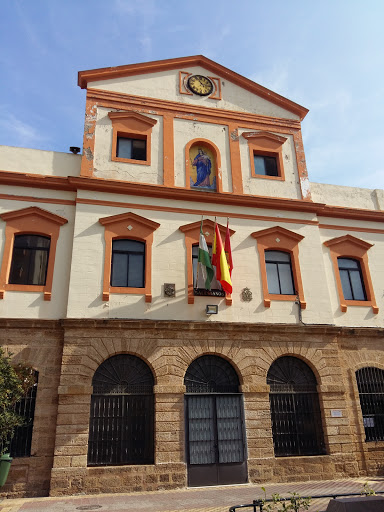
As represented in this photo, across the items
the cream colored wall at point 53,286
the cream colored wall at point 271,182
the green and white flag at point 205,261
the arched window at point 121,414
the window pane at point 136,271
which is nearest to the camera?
Answer: the arched window at point 121,414

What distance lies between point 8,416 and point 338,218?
1351 centimetres

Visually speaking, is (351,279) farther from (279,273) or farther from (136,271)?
(136,271)

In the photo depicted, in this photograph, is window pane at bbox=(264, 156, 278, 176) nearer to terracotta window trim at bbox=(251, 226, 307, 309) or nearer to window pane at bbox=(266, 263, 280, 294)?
terracotta window trim at bbox=(251, 226, 307, 309)

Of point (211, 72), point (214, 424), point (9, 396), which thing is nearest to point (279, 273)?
point (214, 424)

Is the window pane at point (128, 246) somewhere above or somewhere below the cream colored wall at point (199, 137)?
below

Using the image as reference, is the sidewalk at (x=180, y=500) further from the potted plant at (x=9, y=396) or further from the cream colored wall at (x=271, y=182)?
the cream colored wall at (x=271, y=182)

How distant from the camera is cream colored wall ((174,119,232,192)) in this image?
15.7 m

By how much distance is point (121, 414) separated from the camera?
1203 cm

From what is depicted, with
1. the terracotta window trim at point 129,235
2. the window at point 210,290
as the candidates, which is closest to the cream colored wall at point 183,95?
the terracotta window trim at point 129,235

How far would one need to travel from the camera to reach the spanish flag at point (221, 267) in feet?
43.2

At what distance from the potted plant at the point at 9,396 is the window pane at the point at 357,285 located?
11.7 metres

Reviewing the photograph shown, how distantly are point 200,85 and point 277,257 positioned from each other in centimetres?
807

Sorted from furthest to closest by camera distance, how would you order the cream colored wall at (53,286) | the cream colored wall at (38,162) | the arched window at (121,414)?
the cream colored wall at (38,162), the cream colored wall at (53,286), the arched window at (121,414)

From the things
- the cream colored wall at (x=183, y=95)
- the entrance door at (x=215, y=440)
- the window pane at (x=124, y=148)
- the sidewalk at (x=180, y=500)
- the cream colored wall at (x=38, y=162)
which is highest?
the cream colored wall at (x=183, y=95)
